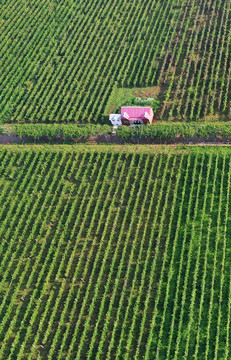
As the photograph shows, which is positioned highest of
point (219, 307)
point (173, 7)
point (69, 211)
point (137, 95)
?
point (173, 7)

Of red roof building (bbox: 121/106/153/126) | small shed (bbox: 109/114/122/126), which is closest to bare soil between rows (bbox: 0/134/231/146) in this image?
small shed (bbox: 109/114/122/126)

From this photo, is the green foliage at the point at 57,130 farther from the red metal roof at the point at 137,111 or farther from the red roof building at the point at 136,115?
the red metal roof at the point at 137,111

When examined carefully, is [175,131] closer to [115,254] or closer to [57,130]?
[57,130]

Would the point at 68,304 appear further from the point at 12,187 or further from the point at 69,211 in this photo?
the point at 12,187

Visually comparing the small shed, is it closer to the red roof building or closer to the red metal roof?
the red roof building

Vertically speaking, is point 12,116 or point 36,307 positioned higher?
point 12,116

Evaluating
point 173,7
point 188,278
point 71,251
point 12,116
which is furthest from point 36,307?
point 173,7
